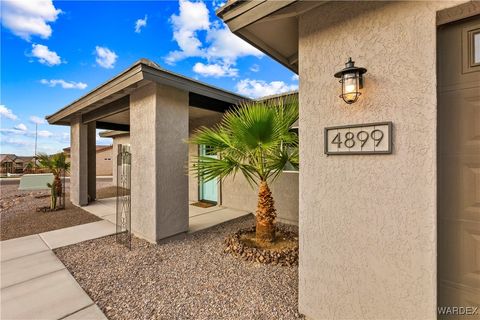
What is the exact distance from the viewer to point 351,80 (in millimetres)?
2035

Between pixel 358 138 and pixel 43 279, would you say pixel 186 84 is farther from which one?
pixel 43 279

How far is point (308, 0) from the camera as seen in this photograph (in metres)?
2.12

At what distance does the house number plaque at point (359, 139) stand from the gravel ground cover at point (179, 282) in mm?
2047

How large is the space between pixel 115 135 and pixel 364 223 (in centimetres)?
1524

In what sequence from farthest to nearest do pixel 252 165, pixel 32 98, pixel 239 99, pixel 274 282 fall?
pixel 32 98 < pixel 239 99 < pixel 252 165 < pixel 274 282

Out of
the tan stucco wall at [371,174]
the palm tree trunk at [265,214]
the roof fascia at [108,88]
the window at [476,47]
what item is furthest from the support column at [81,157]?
the window at [476,47]

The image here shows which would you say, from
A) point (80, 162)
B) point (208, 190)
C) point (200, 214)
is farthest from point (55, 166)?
point (200, 214)

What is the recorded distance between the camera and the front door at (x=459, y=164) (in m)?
1.83

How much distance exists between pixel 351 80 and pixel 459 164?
122cm

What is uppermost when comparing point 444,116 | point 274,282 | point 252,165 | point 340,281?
point 444,116

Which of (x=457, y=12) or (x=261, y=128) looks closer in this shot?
(x=457, y=12)

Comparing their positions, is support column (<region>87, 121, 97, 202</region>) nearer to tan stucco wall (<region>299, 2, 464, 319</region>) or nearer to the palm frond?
the palm frond

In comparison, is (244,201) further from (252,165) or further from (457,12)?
(457,12)

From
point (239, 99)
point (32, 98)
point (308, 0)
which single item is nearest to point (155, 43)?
point (239, 99)
